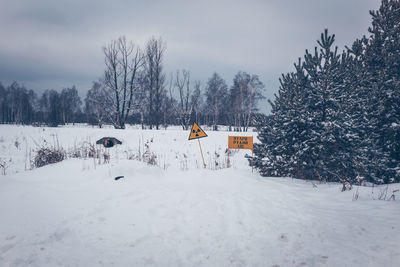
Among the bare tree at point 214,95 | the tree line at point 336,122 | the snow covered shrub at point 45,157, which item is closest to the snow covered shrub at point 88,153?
the snow covered shrub at point 45,157

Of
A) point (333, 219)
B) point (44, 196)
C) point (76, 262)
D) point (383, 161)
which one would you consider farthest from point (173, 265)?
point (383, 161)

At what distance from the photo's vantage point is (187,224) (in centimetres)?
338

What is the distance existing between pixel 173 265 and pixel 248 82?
3534 cm

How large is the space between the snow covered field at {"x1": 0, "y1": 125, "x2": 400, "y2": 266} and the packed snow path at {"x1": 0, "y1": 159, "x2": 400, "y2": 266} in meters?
0.01

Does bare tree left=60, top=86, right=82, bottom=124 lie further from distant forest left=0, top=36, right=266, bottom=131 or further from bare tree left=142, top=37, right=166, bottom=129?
bare tree left=142, top=37, right=166, bottom=129

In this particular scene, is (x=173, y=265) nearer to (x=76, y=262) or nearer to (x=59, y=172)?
(x=76, y=262)

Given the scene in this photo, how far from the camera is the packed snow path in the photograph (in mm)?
2494

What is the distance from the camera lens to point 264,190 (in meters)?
5.25

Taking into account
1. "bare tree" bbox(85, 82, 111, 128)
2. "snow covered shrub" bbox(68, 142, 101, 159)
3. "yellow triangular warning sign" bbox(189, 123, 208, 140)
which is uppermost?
"bare tree" bbox(85, 82, 111, 128)

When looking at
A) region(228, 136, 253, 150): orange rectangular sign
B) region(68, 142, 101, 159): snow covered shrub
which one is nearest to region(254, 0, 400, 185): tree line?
region(228, 136, 253, 150): orange rectangular sign

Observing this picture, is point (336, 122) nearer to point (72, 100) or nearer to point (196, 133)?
point (196, 133)

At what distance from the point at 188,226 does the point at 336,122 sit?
6423mm

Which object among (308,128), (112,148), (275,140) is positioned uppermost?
(308,128)

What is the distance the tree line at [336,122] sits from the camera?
7.28 meters
